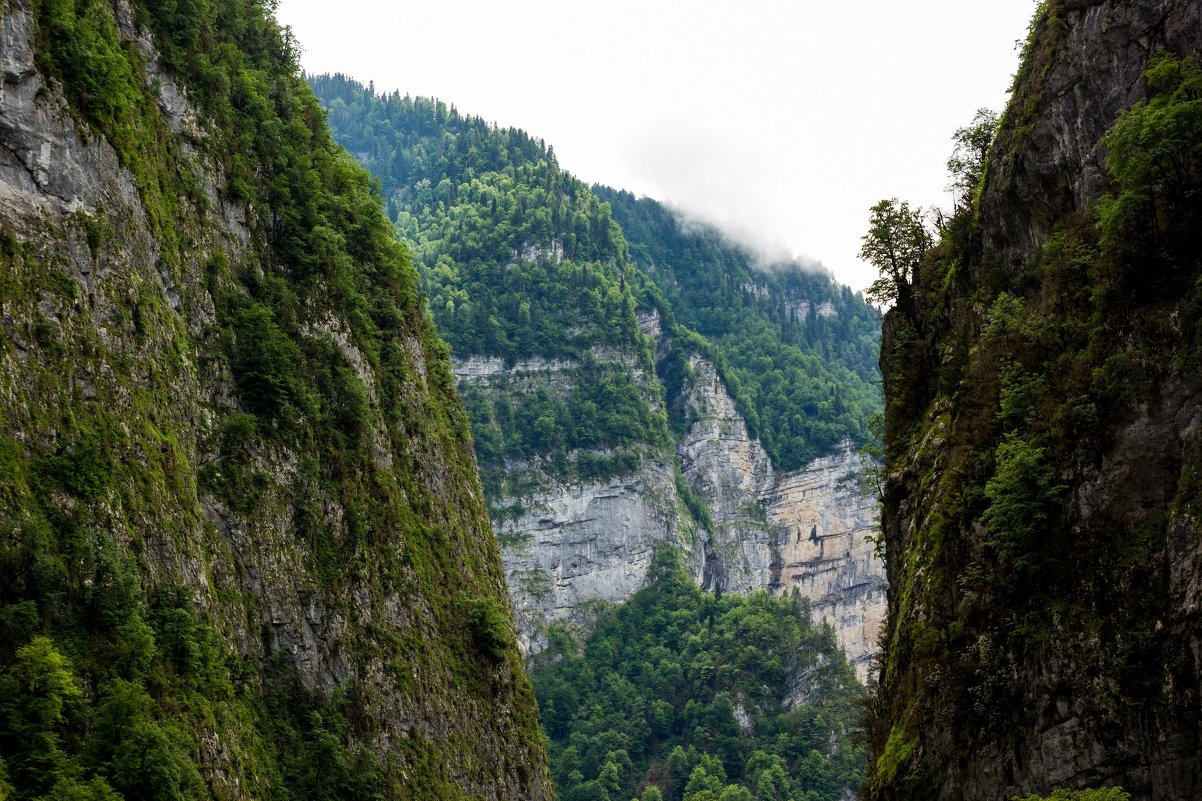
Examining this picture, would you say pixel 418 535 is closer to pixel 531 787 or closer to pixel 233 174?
pixel 531 787

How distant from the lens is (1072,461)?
97.9 ft

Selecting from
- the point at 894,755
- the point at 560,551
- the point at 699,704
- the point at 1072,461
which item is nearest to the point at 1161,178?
the point at 1072,461

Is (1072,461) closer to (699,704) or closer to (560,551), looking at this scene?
(699,704)

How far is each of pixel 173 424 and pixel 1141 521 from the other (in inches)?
1165

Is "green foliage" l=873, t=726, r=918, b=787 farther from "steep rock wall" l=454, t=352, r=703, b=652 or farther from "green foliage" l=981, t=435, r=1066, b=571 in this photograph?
"steep rock wall" l=454, t=352, r=703, b=652

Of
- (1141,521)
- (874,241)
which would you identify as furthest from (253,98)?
(1141,521)

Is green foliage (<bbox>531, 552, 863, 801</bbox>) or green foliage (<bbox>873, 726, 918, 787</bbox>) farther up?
green foliage (<bbox>873, 726, 918, 787</bbox>)

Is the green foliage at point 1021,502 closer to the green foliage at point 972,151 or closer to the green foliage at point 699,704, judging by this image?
the green foliage at point 972,151

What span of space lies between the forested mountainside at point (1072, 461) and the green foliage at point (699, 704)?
11064 cm

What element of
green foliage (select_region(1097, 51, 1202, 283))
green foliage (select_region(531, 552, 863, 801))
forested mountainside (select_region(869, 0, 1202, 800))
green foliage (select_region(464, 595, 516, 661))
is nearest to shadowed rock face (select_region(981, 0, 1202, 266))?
forested mountainside (select_region(869, 0, 1202, 800))

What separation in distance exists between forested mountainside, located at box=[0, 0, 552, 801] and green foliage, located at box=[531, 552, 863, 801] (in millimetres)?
85432

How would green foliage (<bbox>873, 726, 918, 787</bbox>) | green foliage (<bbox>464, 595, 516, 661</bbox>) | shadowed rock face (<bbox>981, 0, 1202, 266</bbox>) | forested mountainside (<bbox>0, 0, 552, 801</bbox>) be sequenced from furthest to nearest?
green foliage (<bbox>464, 595, 516, 661</bbox>) → green foliage (<bbox>873, 726, 918, 787</bbox>) → forested mountainside (<bbox>0, 0, 552, 801</bbox>) → shadowed rock face (<bbox>981, 0, 1202, 266</bbox>)

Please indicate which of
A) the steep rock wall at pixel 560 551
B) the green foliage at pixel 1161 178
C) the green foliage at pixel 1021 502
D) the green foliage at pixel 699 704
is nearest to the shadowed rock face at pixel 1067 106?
the green foliage at pixel 1161 178

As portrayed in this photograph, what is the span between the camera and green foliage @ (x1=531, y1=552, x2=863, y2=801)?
15188 cm
